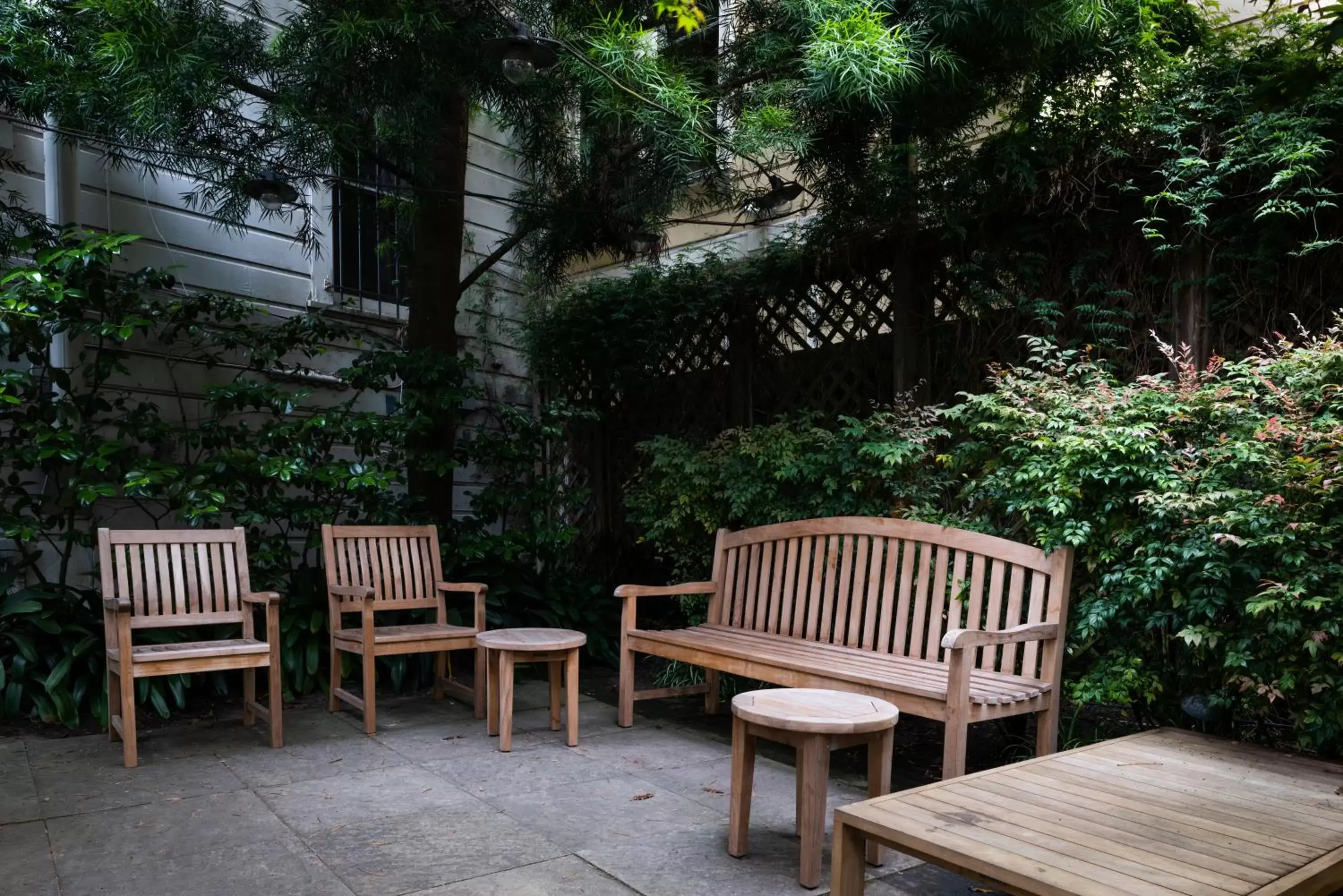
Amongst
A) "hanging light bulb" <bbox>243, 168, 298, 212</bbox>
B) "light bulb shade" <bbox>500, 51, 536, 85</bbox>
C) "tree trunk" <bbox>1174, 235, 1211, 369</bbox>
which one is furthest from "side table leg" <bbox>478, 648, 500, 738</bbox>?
"tree trunk" <bbox>1174, 235, 1211, 369</bbox>

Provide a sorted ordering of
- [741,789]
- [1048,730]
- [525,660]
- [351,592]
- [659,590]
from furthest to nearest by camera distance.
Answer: [659,590]
[351,592]
[525,660]
[1048,730]
[741,789]

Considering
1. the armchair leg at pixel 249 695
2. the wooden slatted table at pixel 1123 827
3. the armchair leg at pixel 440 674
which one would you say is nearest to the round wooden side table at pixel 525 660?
the armchair leg at pixel 440 674

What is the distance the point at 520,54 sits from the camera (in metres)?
4.22

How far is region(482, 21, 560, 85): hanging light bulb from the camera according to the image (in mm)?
4184

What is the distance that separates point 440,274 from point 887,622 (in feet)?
13.3

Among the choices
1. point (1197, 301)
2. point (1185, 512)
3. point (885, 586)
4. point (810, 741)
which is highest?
point (1197, 301)

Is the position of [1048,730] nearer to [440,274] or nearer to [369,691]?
[369,691]

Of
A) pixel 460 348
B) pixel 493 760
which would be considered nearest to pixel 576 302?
pixel 460 348

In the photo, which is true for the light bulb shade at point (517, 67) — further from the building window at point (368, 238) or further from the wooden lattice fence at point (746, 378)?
the building window at point (368, 238)

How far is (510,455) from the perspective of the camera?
6.49 metres

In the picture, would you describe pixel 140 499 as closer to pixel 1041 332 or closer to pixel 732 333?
pixel 732 333

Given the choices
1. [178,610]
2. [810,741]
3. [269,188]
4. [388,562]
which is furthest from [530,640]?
[269,188]

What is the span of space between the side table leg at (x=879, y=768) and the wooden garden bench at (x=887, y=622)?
33cm

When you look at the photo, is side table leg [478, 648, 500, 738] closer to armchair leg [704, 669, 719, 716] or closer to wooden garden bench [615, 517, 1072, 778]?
wooden garden bench [615, 517, 1072, 778]
